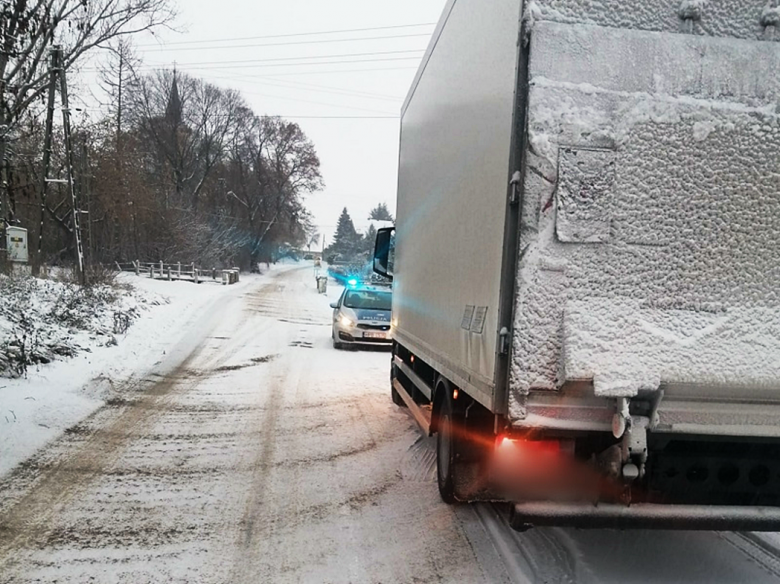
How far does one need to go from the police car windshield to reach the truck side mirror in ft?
16.6

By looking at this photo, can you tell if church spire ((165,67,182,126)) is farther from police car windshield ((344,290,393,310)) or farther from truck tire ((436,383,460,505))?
truck tire ((436,383,460,505))

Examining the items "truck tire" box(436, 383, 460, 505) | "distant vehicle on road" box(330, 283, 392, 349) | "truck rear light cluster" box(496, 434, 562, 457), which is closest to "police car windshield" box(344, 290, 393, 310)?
"distant vehicle on road" box(330, 283, 392, 349)

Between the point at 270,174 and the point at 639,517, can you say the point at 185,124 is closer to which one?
the point at 270,174

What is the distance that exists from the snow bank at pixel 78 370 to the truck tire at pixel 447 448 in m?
3.83

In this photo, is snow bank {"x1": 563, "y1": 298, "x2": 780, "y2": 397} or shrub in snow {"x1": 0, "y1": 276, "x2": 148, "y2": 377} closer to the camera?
snow bank {"x1": 563, "y1": 298, "x2": 780, "y2": 397}

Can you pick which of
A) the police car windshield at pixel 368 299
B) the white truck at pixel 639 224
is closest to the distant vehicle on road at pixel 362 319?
the police car windshield at pixel 368 299

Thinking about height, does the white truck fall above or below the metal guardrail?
above

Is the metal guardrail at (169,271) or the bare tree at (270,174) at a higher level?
the bare tree at (270,174)

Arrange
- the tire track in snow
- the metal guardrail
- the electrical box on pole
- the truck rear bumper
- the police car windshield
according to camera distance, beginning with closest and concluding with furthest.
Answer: the truck rear bumper → the tire track in snow → the electrical box on pole → the police car windshield → the metal guardrail

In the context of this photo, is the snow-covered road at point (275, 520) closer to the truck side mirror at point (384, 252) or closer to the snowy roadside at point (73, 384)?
the snowy roadside at point (73, 384)

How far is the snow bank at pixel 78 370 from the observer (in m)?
6.09

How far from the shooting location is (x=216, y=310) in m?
21.2

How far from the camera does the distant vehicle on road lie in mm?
13680

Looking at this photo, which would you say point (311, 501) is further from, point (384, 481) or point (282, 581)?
point (282, 581)
